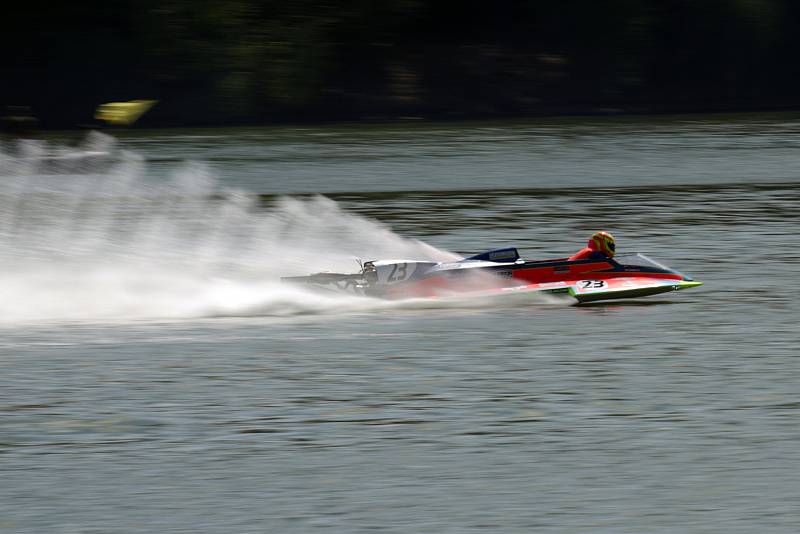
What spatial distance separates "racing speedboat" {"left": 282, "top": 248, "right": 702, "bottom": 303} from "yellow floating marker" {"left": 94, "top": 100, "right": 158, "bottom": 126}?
128 ft

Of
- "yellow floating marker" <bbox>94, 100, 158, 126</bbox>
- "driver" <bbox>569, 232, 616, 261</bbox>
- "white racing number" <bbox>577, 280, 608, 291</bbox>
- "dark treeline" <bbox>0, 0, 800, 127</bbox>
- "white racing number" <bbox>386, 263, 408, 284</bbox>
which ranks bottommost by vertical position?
"white racing number" <bbox>577, 280, 608, 291</bbox>

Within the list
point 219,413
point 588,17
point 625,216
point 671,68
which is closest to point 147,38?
point 588,17

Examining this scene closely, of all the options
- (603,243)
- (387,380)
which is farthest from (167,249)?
(387,380)

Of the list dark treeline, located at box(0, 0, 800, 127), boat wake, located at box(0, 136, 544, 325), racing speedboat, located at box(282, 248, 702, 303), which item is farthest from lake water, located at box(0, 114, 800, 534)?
dark treeline, located at box(0, 0, 800, 127)

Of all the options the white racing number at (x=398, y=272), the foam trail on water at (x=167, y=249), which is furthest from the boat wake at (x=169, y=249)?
the white racing number at (x=398, y=272)

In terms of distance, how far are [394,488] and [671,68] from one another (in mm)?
49531

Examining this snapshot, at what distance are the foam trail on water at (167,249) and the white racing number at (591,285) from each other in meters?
2.42

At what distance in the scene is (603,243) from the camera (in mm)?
16953

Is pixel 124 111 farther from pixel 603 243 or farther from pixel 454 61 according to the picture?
pixel 603 243

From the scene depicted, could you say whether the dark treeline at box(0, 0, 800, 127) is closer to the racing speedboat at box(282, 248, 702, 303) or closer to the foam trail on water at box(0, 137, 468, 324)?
the foam trail on water at box(0, 137, 468, 324)

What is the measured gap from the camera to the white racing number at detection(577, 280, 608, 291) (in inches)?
670

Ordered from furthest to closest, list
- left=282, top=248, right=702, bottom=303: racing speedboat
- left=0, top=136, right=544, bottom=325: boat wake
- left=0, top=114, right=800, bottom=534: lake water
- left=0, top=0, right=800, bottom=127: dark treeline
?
left=0, top=0, right=800, bottom=127: dark treeline
left=0, top=136, right=544, bottom=325: boat wake
left=282, top=248, right=702, bottom=303: racing speedboat
left=0, top=114, right=800, bottom=534: lake water

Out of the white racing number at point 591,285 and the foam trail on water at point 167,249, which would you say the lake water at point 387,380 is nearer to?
the foam trail on water at point 167,249

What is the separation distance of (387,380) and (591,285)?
4035mm
